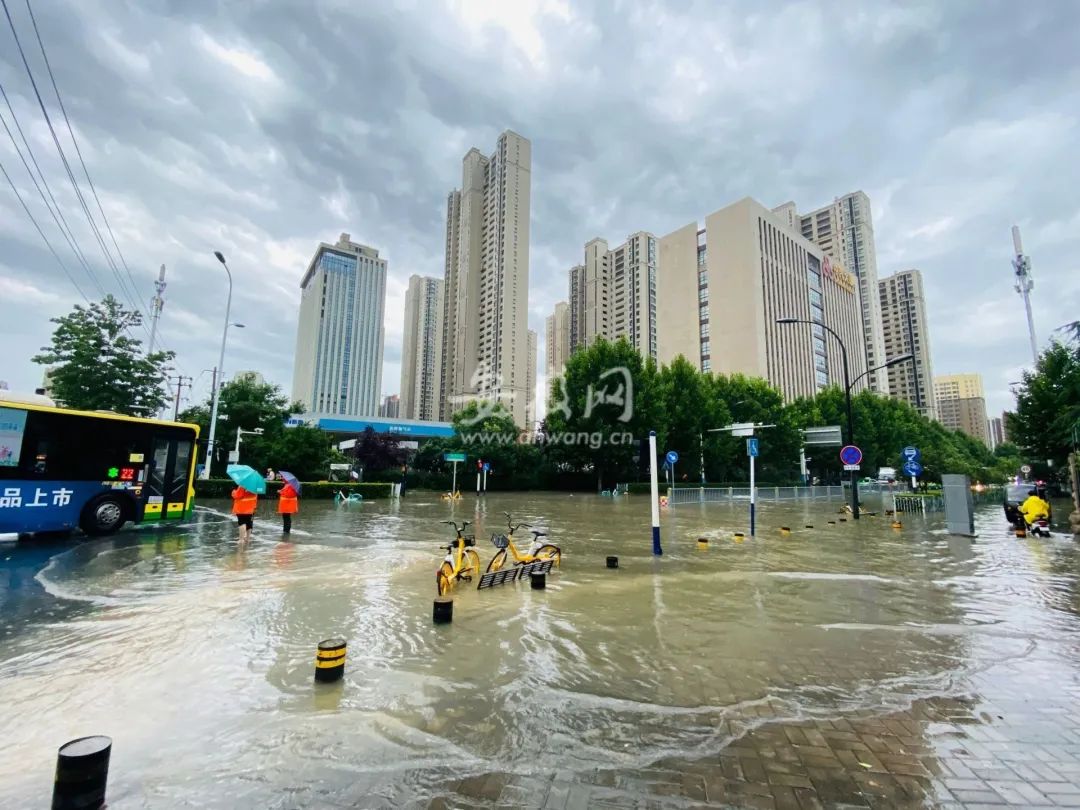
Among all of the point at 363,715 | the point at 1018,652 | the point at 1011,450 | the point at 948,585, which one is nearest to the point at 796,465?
the point at 948,585

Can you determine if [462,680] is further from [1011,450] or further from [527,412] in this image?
[1011,450]

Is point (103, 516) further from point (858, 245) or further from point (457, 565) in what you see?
point (858, 245)

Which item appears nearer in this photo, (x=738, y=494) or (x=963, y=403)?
(x=738, y=494)

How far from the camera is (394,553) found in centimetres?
1096

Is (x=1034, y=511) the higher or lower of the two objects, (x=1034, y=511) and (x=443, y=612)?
the higher

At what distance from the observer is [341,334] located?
119375mm

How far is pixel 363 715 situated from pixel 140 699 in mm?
1809

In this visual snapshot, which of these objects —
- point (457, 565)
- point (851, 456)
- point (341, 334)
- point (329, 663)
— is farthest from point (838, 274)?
point (329, 663)

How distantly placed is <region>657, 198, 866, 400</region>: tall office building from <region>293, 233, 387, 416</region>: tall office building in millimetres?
68091

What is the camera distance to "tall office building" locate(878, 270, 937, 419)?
128875 mm

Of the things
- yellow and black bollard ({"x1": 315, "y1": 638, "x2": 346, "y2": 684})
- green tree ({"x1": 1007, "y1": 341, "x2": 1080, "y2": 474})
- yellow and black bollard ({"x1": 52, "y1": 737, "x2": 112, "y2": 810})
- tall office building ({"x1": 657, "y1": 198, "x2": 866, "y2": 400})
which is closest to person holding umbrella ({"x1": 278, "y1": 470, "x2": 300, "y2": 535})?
yellow and black bollard ({"x1": 315, "y1": 638, "x2": 346, "y2": 684})

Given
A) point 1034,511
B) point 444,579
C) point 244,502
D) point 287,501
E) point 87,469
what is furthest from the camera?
point 1034,511

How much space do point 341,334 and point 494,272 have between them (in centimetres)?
4173

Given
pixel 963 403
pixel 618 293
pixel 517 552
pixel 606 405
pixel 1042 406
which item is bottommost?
pixel 517 552
